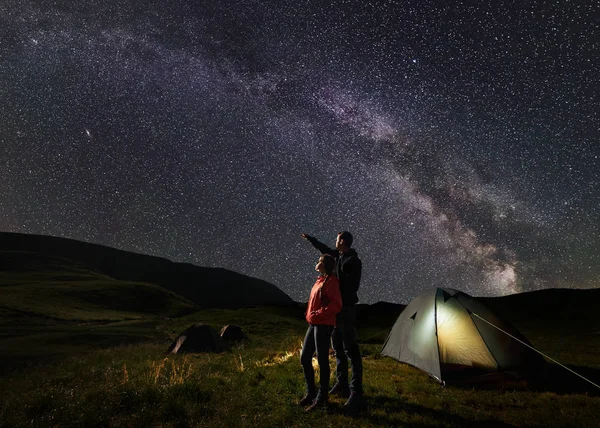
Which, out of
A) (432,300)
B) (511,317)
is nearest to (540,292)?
(511,317)

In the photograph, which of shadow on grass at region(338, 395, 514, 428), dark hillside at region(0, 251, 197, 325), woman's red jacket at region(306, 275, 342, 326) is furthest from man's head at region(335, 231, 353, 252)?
dark hillside at region(0, 251, 197, 325)

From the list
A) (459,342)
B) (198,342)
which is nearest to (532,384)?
(459,342)

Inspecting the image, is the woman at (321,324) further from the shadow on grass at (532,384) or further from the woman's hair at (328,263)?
the shadow on grass at (532,384)

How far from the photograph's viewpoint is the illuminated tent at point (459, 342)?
916 centimetres

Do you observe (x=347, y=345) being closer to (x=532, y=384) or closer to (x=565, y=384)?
(x=532, y=384)

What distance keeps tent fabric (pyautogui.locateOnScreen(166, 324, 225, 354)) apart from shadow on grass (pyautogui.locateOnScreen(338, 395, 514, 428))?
1555cm

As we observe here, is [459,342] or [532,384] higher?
[459,342]

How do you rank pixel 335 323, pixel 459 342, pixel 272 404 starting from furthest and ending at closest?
1. pixel 459 342
2. pixel 272 404
3. pixel 335 323

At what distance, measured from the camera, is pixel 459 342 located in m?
9.55

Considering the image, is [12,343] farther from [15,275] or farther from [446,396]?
[15,275]

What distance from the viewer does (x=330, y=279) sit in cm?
639

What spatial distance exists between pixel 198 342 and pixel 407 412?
16.9m

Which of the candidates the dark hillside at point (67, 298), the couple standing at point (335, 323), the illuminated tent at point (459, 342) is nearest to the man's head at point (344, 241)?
the couple standing at point (335, 323)

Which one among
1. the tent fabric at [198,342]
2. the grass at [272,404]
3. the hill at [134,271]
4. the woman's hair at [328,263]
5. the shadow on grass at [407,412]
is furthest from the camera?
the hill at [134,271]
